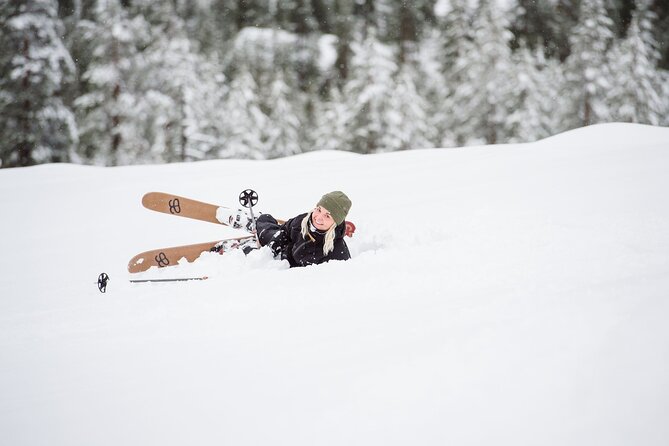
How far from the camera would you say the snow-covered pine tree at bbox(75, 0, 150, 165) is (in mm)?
16719

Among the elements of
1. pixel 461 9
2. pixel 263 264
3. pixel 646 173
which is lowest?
pixel 263 264

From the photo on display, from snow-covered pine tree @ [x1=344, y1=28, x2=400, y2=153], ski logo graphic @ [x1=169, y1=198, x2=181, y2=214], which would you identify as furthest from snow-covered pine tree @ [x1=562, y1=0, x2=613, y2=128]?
ski logo graphic @ [x1=169, y1=198, x2=181, y2=214]

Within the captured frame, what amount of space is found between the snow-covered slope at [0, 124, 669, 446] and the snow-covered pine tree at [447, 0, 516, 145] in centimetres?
1760

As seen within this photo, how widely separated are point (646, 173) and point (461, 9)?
2171 centimetres

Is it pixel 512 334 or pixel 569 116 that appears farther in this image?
pixel 569 116

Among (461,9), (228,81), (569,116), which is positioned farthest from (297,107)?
(569,116)

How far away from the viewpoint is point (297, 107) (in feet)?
78.5

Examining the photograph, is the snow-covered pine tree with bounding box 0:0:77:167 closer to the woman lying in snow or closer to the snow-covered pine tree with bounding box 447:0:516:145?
the woman lying in snow

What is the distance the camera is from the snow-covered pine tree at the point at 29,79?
15234 mm

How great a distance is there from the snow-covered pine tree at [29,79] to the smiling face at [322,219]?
16423 millimetres

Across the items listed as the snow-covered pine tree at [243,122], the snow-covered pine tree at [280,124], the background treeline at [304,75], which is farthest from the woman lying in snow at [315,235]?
the snow-covered pine tree at [280,124]

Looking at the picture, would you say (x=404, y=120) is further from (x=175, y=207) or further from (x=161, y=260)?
(x=161, y=260)

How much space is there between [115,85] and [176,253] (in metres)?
16.3

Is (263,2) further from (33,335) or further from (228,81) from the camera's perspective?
(33,335)
